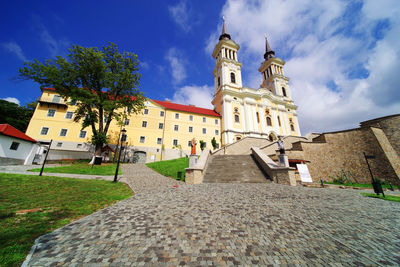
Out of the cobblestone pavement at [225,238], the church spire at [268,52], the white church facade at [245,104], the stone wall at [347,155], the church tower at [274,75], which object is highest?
the church spire at [268,52]

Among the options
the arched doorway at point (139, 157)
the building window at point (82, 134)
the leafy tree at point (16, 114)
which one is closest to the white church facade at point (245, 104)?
the arched doorway at point (139, 157)

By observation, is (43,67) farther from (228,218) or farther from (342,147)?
(342,147)

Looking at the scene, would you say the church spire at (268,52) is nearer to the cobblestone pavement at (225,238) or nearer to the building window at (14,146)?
the cobblestone pavement at (225,238)

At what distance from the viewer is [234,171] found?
12.2 meters

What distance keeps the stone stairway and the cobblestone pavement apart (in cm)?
603

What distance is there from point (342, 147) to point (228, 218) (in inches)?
746

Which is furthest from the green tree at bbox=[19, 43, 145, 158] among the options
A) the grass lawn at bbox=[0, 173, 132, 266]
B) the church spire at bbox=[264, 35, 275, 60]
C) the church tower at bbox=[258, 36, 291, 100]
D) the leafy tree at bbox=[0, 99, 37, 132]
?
the church spire at bbox=[264, 35, 275, 60]

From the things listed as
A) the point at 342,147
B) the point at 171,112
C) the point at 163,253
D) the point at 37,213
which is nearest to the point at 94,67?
the point at 171,112

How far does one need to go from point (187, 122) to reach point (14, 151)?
24542mm

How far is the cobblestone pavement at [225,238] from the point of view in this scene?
229 cm

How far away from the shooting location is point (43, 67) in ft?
56.6

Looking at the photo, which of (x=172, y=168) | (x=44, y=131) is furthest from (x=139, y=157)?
(x=44, y=131)

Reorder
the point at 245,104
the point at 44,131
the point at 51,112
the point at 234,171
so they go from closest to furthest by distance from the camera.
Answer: the point at 234,171, the point at 44,131, the point at 51,112, the point at 245,104

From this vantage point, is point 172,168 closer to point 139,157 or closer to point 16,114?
point 139,157
